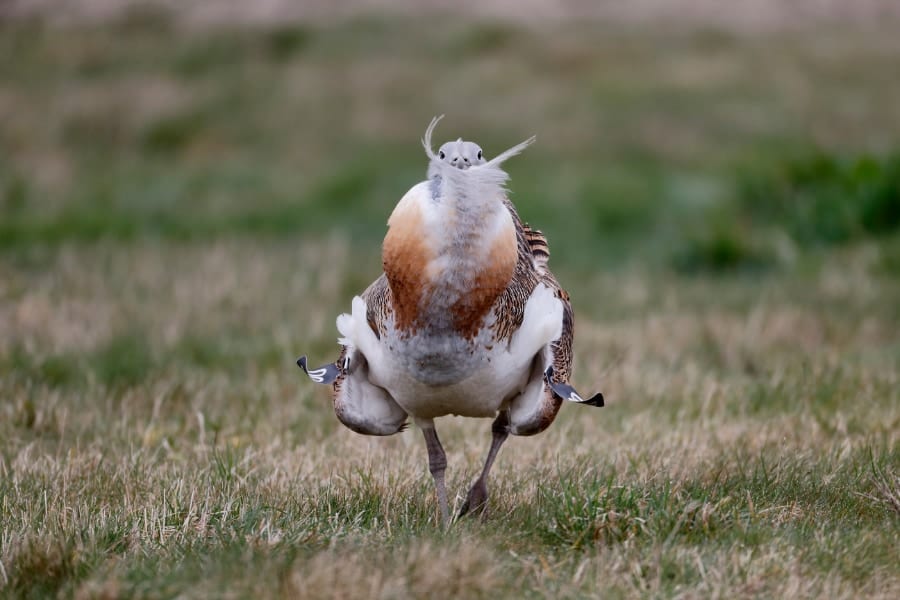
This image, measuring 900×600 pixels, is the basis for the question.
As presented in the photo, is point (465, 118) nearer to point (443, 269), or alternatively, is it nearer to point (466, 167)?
point (466, 167)

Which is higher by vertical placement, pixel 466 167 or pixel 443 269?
pixel 466 167

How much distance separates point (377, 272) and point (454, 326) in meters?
6.53

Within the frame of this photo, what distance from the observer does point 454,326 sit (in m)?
3.79

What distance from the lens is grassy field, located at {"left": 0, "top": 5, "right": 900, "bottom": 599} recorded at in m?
3.79

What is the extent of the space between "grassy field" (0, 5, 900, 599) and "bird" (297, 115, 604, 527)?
346 mm

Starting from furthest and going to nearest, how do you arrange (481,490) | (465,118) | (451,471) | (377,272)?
(465,118)
(377,272)
(451,471)
(481,490)

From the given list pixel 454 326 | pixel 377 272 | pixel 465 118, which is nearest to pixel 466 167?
pixel 454 326

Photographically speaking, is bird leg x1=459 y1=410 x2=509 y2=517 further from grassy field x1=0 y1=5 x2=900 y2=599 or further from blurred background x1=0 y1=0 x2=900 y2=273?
blurred background x1=0 y1=0 x2=900 y2=273

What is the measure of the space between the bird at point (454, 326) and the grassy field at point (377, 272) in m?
0.35

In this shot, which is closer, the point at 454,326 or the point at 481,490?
the point at 454,326

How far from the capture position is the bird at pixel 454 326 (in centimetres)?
374

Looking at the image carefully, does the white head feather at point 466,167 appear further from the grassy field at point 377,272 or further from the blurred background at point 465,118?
the blurred background at point 465,118

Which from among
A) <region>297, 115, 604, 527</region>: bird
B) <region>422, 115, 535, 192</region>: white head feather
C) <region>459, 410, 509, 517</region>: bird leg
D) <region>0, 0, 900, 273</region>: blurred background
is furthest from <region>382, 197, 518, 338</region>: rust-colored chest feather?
<region>0, 0, 900, 273</region>: blurred background

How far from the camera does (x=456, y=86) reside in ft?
55.8
